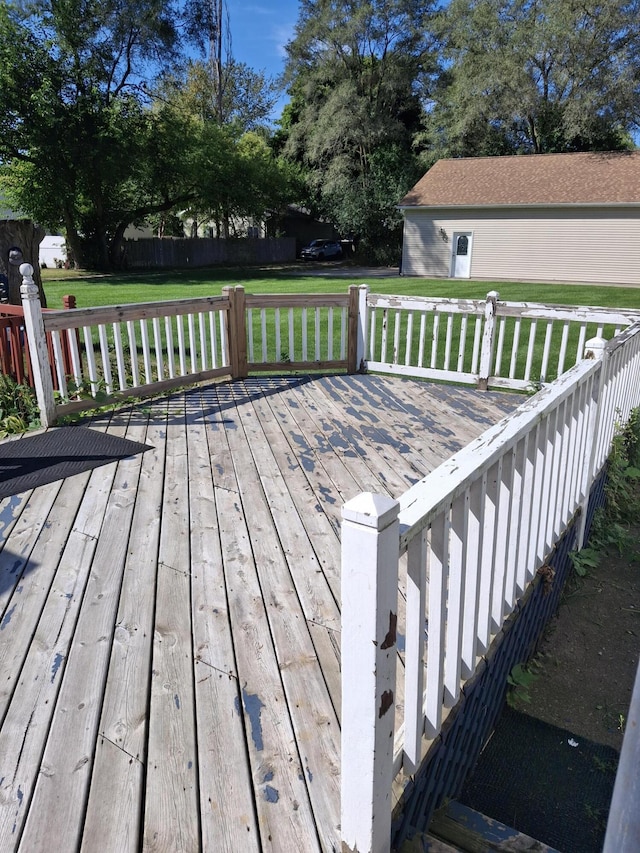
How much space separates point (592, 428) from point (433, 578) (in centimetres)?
198

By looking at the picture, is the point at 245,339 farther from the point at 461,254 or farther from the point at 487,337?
the point at 461,254

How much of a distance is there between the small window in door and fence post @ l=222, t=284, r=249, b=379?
1804cm

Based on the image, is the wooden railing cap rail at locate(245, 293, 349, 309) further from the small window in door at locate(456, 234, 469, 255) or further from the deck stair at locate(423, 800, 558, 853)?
the small window in door at locate(456, 234, 469, 255)

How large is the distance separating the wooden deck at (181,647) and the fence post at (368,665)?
0.20 meters

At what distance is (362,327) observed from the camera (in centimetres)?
612

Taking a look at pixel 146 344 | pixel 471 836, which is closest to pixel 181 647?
Answer: pixel 471 836

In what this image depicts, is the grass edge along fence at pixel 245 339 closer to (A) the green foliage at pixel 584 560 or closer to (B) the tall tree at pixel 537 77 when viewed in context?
(A) the green foliage at pixel 584 560

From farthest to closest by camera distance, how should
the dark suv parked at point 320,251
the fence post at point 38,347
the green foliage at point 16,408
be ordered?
the dark suv parked at point 320,251 → the green foliage at point 16,408 → the fence post at point 38,347

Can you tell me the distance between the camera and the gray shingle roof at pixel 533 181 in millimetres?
19344

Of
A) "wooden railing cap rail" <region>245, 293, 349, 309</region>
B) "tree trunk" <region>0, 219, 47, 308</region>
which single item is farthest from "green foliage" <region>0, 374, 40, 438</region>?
"tree trunk" <region>0, 219, 47, 308</region>

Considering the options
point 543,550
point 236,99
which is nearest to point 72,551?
point 543,550

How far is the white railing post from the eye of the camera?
19.6ft

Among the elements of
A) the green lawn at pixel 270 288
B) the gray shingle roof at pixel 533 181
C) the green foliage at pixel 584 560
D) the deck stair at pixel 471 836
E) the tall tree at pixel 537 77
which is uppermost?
the tall tree at pixel 537 77

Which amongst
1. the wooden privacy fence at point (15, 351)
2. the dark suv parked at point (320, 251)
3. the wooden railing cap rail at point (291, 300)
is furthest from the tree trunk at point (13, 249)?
the dark suv parked at point (320, 251)
